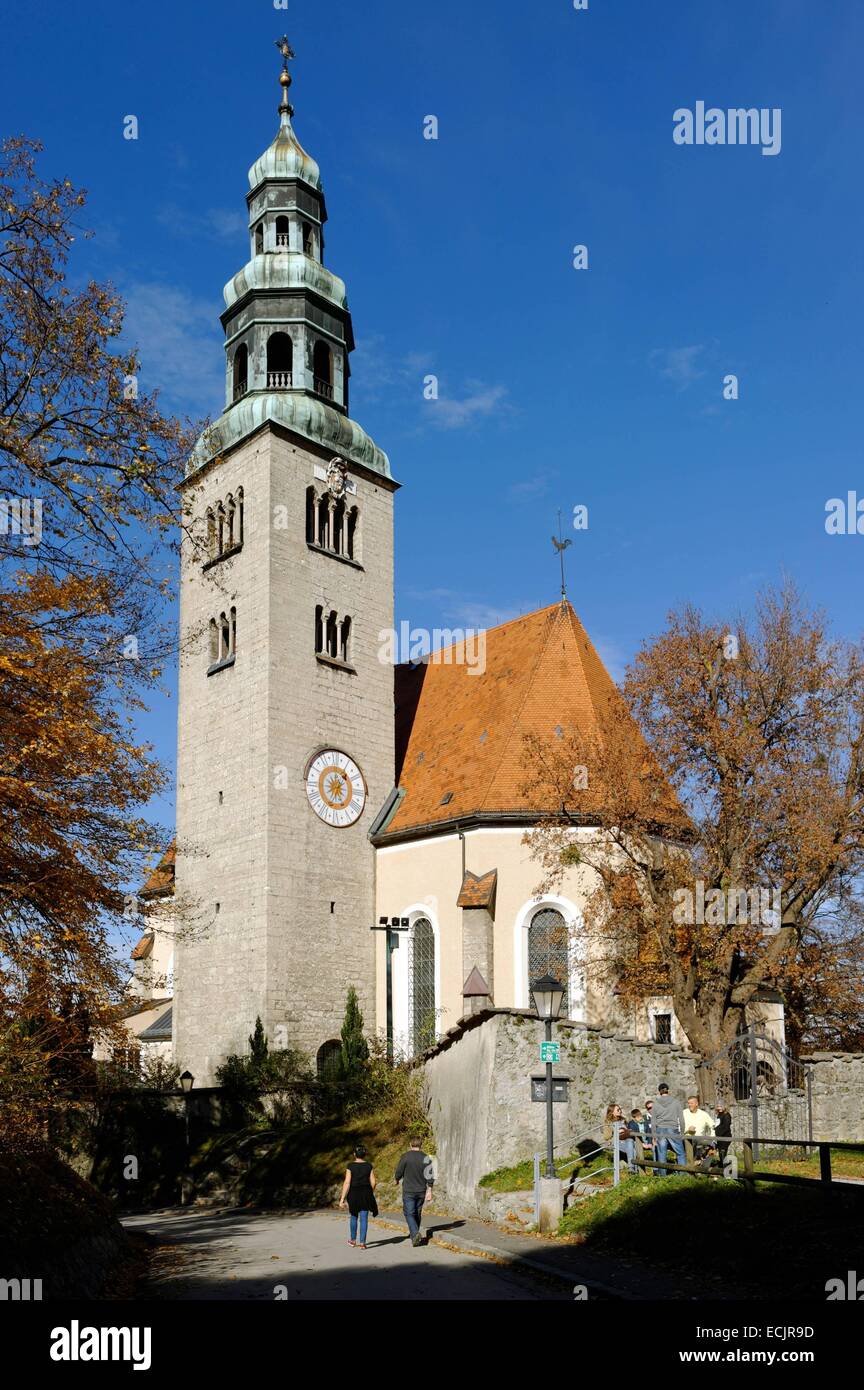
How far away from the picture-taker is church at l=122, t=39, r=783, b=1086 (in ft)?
93.1

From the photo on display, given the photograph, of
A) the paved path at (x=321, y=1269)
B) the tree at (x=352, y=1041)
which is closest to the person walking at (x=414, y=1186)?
the paved path at (x=321, y=1269)

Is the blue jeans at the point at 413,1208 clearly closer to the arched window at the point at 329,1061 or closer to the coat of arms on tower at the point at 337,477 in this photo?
the arched window at the point at 329,1061

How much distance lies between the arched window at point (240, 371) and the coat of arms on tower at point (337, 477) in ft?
12.0

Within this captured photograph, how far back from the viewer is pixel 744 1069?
2461 cm

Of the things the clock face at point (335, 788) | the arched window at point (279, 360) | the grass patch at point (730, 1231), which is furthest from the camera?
the arched window at point (279, 360)

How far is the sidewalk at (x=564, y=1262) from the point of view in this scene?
10445mm

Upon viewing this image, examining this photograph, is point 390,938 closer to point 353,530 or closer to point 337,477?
point 353,530

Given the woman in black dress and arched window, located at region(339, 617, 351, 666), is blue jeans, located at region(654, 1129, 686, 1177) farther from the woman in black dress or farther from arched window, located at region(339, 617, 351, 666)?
arched window, located at region(339, 617, 351, 666)

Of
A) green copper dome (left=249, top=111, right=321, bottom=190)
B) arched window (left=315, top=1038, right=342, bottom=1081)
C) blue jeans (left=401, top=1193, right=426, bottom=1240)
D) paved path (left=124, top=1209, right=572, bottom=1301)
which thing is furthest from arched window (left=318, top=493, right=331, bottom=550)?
blue jeans (left=401, top=1193, right=426, bottom=1240)

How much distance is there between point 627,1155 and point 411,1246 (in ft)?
11.5

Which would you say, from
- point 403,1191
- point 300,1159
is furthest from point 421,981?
point 403,1191

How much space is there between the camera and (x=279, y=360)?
3394 centimetres

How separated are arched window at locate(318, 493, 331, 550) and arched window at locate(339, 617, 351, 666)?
223 cm
